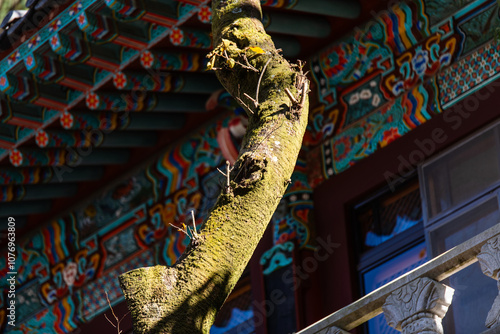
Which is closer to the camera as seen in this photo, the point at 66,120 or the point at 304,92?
the point at 304,92

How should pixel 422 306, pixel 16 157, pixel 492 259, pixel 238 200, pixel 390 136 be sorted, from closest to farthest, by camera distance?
pixel 238 200, pixel 492 259, pixel 422 306, pixel 390 136, pixel 16 157

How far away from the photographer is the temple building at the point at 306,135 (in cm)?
667

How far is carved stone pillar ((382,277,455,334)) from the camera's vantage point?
4789mm

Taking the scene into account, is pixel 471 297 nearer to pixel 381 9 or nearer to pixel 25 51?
pixel 381 9

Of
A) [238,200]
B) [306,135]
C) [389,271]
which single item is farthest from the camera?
[306,135]

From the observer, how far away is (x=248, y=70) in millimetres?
4984

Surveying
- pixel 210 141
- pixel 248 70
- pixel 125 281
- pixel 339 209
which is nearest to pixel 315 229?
pixel 339 209

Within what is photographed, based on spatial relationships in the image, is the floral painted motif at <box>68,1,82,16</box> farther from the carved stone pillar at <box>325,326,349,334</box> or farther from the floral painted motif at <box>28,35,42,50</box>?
the carved stone pillar at <box>325,326,349,334</box>

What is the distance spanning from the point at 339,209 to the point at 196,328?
329 cm

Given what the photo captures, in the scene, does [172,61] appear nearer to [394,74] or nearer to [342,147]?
Result: [342,147]

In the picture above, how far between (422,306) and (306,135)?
9.69 feet

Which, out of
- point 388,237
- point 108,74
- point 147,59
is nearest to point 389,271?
point 388,237

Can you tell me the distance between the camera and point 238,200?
438cm

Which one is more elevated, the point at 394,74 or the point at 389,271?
the point at 394,74
